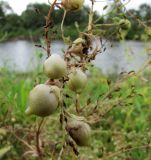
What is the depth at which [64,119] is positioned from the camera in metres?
0.79

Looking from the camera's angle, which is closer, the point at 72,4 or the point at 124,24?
the point at 72,4

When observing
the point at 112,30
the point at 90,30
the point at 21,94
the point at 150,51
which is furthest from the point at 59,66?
the point at 21,94

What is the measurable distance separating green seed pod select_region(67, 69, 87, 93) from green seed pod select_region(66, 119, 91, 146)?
0.06 metres

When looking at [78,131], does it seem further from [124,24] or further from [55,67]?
[124,24]

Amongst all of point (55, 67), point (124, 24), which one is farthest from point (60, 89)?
point (124, 24)

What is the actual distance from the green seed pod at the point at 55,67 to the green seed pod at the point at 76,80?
53 millimetres

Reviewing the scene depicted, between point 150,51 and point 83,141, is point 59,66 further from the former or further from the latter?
point 150,51

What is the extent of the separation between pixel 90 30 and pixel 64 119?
0.60ft

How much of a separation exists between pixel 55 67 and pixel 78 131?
0.13 meters

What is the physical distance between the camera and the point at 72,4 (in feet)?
2.61

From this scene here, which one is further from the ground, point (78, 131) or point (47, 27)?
point (47, 27)

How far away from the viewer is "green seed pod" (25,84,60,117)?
71 cm

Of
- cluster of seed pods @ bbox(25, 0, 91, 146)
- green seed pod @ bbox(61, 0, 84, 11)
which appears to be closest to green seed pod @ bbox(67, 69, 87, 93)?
cluster of seed pods @ bbox(25, 0, 91, 146)

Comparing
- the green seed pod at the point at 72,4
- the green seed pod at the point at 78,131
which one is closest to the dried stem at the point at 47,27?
the green seed pod at the point at 72,4
